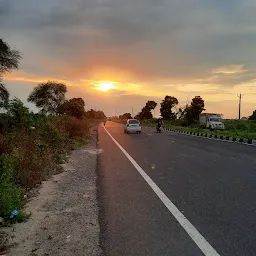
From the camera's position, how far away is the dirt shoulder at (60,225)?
4848mm

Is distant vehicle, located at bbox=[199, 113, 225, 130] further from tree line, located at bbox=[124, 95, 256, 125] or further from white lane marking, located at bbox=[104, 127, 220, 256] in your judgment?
white lane marking, located at bbox=[104, 127, 220, 256]

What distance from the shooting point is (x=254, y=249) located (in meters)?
4.63

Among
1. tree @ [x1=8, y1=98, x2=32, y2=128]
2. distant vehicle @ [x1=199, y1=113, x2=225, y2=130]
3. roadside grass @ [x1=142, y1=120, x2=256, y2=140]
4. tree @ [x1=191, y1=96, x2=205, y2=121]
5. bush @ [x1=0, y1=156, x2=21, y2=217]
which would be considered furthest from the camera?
tree @ [x1=191, y1=96, x2=205, y2=121]

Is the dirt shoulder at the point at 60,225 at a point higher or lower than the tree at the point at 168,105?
lower

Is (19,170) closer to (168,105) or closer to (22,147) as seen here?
(22,147)

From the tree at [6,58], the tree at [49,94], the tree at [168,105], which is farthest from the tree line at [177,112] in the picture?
the tree at [6,58]

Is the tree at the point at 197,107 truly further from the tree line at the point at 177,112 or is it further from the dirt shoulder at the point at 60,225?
the dirt shoulder at the point at 60,225

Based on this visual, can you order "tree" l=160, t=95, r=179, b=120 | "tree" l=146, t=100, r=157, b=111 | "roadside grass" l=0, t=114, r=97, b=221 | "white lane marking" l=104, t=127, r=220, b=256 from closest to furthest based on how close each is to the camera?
"white lane marking" l=104, t=127, r=220, b=256 < "roadside grass" l=0, t=114, r=97, b=221 < "tree" l=160, t=95, r=179, b=120 < "tree" l=146, t=100, r=157, b=111

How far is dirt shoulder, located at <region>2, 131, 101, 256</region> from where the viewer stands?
15.9ft

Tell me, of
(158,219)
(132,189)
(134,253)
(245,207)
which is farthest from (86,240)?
(132,189)

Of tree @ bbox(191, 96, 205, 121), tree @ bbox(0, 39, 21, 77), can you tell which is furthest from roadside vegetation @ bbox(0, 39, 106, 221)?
tree @ bbox(191, 96, 205, 121)

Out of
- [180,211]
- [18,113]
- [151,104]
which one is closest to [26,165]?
[180,211]

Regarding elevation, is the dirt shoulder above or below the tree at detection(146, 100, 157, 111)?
below

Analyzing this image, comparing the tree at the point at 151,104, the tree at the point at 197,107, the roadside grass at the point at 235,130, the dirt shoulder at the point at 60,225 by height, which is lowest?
the dirt shoulder at the point at 60,225
